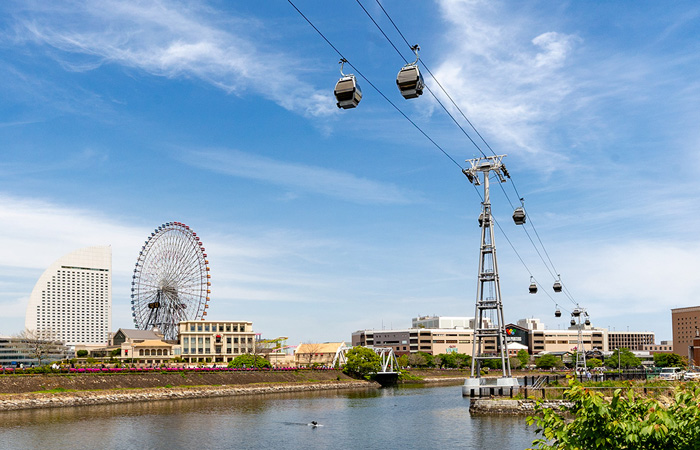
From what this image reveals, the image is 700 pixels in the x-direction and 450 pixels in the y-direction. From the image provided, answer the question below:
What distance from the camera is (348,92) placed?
74.9 ft

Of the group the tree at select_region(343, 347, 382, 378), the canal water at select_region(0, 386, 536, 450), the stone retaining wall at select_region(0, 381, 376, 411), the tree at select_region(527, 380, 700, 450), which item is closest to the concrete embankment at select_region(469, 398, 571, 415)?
the canal water at select_region(0, 386, 536, 450)

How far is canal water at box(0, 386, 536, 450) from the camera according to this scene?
48.9 meters

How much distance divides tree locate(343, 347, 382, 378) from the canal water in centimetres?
5509

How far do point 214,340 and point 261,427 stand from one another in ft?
339

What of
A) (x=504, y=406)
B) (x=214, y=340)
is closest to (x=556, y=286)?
(x=504, y=406)

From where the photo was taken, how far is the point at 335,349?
17488cm

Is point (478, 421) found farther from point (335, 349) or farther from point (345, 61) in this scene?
point (335, 349)

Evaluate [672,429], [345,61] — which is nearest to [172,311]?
[345,61]

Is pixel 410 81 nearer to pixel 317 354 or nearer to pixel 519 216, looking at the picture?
pixel 519 216

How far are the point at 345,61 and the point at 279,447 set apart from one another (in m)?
33.8

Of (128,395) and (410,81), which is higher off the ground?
(410,81)

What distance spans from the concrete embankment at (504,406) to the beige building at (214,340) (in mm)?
102963

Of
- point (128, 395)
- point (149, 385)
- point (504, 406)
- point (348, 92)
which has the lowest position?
point (128, 395)

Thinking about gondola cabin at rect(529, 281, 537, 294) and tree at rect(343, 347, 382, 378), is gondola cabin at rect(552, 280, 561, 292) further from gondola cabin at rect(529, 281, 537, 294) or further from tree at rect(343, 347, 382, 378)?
tree at rect(343, 347, 382, 378)
